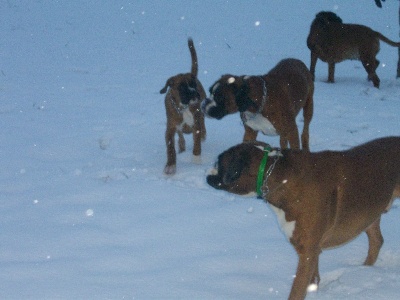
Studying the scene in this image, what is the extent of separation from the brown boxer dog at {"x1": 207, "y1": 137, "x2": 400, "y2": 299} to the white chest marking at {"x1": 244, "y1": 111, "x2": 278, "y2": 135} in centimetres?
221

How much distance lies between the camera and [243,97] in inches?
227

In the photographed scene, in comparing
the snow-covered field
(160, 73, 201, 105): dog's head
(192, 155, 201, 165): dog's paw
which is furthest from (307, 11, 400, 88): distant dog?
(192, 155, 201, 165): dog's paw

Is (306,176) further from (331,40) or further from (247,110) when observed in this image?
(331,40)

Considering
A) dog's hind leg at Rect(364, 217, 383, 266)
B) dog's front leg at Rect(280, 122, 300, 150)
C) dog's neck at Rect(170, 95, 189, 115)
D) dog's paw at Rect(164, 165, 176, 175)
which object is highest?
dog's neck at Rect(170, 95, 189, 115)

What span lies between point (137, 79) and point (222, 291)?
731cm

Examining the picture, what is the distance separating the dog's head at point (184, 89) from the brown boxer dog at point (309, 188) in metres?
3.05

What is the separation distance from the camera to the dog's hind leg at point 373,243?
14.0 feet

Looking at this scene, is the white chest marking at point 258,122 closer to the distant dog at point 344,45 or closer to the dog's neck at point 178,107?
the dog's neck at point 178,107

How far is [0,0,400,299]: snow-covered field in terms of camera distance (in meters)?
4.06

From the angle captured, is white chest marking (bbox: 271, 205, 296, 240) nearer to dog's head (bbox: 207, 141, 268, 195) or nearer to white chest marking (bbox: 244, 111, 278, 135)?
dog's head (bbox: 207, 141, 268, 195)

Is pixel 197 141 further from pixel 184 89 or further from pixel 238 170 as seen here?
pixel 238 170

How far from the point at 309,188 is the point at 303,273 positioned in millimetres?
509

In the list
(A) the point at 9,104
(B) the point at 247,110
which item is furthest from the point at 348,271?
(A) the point at 9,104

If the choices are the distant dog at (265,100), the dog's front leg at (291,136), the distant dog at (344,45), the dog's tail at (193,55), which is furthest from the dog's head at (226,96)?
the distant dog at (344,45)
